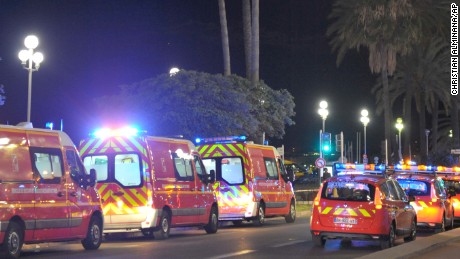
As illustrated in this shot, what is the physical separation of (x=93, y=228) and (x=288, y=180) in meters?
12.0

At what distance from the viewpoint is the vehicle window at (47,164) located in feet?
49.0

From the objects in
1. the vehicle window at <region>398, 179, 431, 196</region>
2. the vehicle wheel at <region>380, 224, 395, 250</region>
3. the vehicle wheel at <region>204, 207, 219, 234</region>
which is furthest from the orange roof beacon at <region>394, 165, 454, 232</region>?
the vehicle wheel at <region>204, 207, 219, 234</region>

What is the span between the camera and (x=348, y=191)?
17047 millimetres

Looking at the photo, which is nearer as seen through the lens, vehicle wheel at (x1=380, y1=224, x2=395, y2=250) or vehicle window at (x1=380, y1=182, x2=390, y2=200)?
vehicle wheel at (x1=380, y1=224, x2=395, y2=250)

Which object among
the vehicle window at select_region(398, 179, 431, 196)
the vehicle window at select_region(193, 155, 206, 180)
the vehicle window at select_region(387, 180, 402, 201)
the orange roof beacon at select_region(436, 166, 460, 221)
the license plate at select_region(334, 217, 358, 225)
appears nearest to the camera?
the license plate at select_region(334, 217, 358, 225)

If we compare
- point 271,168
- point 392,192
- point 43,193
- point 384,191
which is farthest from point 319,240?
point 271,168

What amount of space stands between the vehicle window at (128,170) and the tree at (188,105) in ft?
50.2

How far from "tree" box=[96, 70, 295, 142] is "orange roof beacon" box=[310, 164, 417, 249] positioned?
17592 millimetres

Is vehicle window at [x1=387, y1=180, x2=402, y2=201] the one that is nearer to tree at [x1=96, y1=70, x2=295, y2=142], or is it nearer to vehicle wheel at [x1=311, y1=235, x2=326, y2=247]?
vehicle wheel at [x1=311, y1=235, x2=326, y2=247]

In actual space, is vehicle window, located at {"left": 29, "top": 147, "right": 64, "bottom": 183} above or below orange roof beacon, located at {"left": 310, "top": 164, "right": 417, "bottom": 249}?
above

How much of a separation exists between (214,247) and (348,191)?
330 centimetres

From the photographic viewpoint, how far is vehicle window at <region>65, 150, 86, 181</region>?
1611cm

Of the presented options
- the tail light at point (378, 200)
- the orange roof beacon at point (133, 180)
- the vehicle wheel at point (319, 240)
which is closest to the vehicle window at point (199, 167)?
the orange roof beacon at point (133, 180)

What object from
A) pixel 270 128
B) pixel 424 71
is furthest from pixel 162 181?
pixel 424 71
